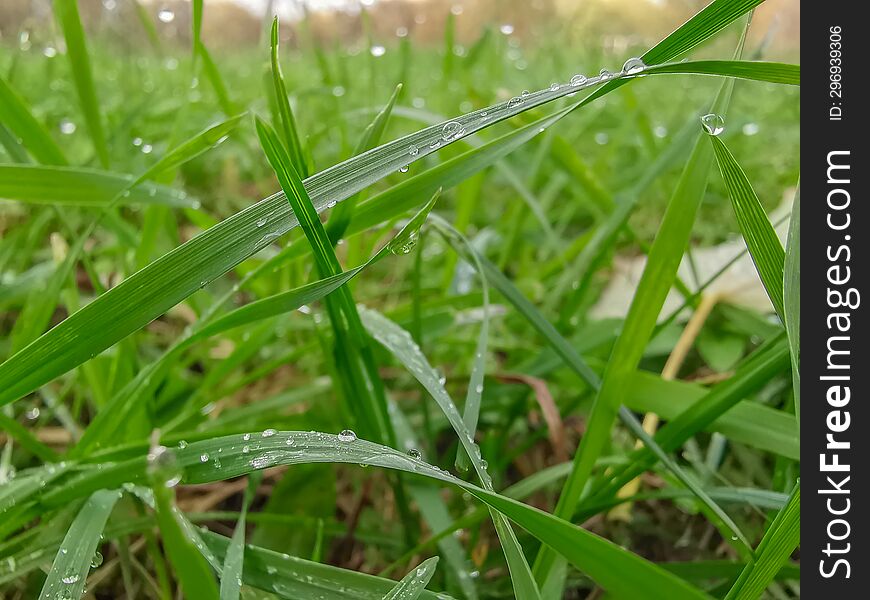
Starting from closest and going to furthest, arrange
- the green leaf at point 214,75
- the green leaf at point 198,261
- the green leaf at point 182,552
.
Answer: the green leaf at point 182,552, the green leaf at point 198,261, the green leaf at point 214,75

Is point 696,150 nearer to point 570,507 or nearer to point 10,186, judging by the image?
point 570,507

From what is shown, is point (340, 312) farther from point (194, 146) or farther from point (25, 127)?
point (25, 127)

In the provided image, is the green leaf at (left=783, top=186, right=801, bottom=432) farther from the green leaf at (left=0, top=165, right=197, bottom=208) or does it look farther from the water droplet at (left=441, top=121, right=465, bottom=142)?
the green leaf at (left=0, top=165, right=197, bottom=208)

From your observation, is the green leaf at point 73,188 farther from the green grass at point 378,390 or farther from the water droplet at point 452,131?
the water droplet at point 452,131

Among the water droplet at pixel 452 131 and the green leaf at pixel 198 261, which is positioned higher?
the water droplet at pixel 452 131

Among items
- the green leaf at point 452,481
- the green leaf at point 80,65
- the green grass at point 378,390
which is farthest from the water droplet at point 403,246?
the green leaf at point 80,65
